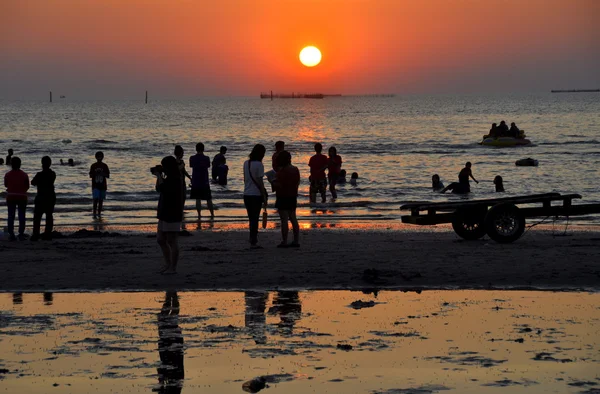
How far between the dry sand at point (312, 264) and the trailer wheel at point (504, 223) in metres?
0.19

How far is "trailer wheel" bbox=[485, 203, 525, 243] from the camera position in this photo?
14516 mm

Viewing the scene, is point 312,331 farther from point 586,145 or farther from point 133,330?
point 586,145

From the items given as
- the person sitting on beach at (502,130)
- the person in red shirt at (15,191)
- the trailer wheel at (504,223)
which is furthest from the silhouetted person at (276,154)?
the person sitting on beach at (502,130)

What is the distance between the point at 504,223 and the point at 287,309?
240 inches

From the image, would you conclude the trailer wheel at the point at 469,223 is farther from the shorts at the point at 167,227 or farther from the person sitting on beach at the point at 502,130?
the person sitting on beach at the point at 502,130

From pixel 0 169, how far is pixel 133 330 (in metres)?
41.4

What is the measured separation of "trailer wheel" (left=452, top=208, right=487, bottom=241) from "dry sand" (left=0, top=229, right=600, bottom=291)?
174 millimetres

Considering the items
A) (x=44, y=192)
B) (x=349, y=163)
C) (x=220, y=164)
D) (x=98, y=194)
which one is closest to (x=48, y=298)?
(x=44, y=192)

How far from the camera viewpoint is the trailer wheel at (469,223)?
49.8 ft

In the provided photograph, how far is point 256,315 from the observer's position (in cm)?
941

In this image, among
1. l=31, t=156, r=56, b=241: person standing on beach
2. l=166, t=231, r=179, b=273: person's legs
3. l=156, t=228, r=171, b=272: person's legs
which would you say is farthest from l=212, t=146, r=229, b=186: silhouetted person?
l=166, t=231, r=179, b=273: person's legs

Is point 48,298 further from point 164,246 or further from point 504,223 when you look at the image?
point 504,223

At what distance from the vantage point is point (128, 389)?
6.77 meters

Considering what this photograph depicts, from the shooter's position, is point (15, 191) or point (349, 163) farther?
point (349, 163)
